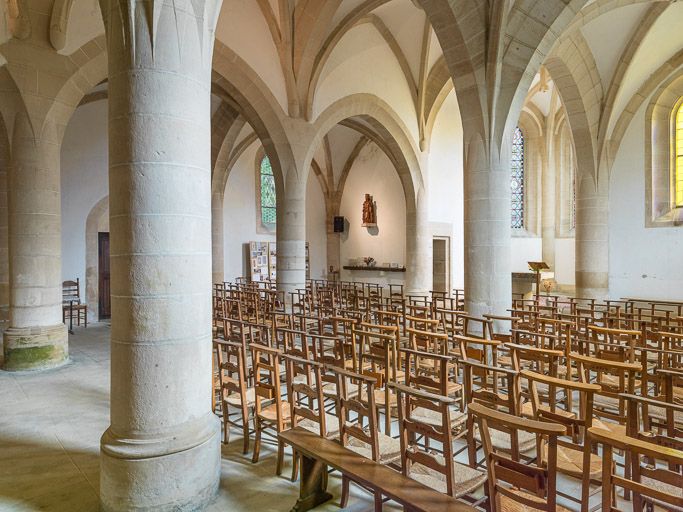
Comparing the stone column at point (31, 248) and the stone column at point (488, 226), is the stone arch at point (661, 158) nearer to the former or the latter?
the stone column at point (488, 226)

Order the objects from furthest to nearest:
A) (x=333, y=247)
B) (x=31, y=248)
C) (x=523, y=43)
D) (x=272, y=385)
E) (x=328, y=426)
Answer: (x=333, y=247) → (x=31, y=248) → (x=523, y=43) → (x=272, y=385) → (x=328, y=426)

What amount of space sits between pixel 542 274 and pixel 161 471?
14.7 meters

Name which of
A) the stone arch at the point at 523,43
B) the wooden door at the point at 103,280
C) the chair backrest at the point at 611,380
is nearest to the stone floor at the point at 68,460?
the chair backrest at the point at 611,380

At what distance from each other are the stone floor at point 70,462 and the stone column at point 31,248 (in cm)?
80

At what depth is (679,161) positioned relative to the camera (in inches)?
434

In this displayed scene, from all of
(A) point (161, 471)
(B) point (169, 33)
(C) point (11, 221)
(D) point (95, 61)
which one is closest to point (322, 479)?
(A) point (161, 471)

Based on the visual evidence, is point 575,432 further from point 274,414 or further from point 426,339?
point 426,339

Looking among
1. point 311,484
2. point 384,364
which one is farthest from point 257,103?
point 311,484

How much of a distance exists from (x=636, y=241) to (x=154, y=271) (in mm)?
11949

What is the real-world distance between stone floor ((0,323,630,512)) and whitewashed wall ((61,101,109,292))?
6327 mm

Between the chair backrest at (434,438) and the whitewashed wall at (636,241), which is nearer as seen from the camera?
the chair backrest at (434,438)

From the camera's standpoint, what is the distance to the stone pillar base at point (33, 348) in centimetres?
632

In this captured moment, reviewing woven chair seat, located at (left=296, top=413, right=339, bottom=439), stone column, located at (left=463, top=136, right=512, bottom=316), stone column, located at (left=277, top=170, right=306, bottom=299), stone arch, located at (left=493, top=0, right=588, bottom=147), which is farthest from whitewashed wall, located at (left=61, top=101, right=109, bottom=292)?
woven chair seat, located at (left=296, top=413, right=339, bottom=439)

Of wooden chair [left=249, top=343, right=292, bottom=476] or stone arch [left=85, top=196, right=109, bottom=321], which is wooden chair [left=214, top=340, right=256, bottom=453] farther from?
stone arch [left=85, top=196, right=109, bottom=321]
